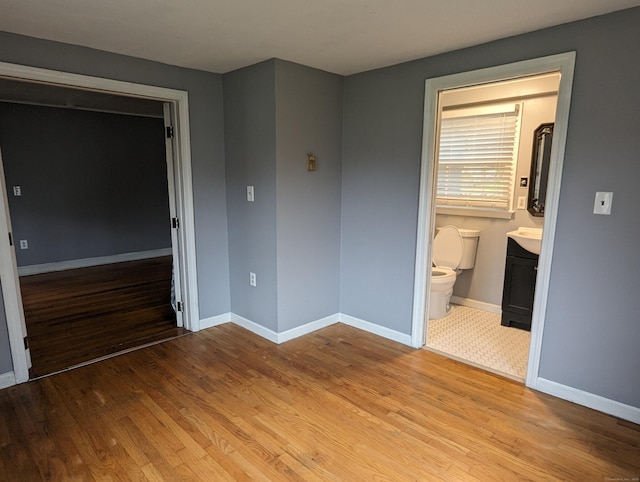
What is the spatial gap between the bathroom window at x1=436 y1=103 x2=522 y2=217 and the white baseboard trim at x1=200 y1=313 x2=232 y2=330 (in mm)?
2452

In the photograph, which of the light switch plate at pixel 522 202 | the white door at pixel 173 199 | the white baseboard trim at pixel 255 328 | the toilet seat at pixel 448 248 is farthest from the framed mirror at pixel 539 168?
the white door at pixel 173 199

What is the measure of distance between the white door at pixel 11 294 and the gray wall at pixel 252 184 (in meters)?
1.55

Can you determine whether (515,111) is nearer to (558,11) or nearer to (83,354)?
(558,11)

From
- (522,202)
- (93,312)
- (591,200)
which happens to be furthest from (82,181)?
(591,200)

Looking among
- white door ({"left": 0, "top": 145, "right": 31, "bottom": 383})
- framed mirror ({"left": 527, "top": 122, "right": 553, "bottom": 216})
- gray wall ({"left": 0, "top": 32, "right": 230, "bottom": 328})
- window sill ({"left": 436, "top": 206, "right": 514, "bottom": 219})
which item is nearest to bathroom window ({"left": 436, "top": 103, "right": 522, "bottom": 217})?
window sill ({"left": 436, "top": 206, "right": 514, "bottom": 219})

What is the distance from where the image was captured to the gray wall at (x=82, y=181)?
202 inches

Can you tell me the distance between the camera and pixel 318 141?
3264 millimetres

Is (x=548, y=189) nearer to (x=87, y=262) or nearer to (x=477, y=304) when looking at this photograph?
(x=477, y=304)

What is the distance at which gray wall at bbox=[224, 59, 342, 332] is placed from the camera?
3023 millimetres

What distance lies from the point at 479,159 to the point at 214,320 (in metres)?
2.98

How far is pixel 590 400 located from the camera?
7.68ft

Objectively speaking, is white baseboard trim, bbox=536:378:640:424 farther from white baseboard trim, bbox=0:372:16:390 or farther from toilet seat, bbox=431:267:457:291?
white baseboard trim, bbox=0:372:16:390

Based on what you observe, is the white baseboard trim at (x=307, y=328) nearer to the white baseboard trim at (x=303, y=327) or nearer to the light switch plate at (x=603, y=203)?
the white baseboard trim at (x=303, y=327)

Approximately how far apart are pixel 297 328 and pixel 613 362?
85.4 inches
